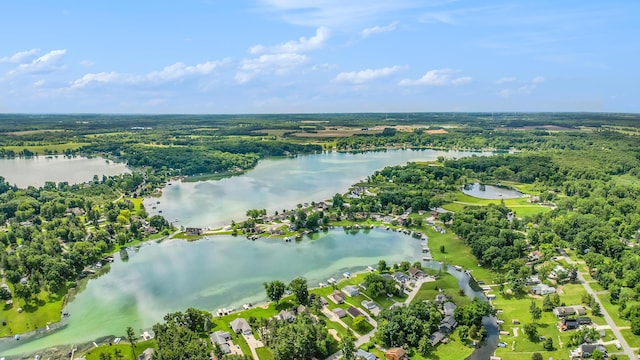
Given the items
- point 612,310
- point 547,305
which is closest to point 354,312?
point 547,305

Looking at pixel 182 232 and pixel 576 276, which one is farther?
pixel 182 232

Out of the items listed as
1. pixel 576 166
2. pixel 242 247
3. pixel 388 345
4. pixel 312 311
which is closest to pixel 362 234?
pixel 242 247

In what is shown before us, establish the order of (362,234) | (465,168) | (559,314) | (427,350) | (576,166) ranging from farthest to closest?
(465,168) → (576,166) → (362,234) → (559,314) → (427,350)

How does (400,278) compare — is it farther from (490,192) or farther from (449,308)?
(490,192)

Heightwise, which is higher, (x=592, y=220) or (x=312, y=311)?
(x=592, y=220)

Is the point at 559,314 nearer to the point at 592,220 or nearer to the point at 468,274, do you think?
the point at 468,274

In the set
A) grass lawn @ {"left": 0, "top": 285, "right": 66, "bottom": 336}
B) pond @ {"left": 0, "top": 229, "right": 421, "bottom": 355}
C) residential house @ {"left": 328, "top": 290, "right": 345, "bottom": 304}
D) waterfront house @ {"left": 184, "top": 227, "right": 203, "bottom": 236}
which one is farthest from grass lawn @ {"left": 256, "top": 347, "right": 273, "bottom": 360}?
waterfront house @ {"left": 184, "top": 227, "right": 203, "bottom": 236}
